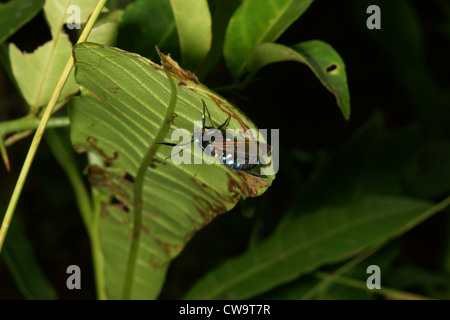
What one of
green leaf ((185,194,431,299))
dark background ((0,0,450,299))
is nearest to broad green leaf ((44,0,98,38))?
green leaf ((185,194,431,299))

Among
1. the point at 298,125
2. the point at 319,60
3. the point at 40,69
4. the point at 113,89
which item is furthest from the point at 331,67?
the point at 298,125

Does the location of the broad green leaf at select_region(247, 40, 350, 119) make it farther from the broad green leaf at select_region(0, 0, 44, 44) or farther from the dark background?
the dark background

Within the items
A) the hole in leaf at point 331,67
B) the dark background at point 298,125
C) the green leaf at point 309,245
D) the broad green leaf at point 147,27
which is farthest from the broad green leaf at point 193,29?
the dark background at point 298,125

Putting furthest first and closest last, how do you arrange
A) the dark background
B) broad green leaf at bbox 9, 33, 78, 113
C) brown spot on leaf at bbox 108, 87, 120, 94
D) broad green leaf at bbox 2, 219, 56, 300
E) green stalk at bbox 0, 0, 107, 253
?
the dark background, broad green leaf at bbox 2, 219, 56, 300, broad green leaf at bbox 9, 33, 78, 113, brown spot on leaf at bbox 108, 87, 120, 94, green stalk at bbox 0, 0, 107, 253

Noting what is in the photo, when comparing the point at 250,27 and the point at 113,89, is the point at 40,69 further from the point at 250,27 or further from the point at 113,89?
the point at 250,27

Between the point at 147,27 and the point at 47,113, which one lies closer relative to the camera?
the point at 47,113

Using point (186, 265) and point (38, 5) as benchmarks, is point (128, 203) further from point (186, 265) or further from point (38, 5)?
point (186, 265)
